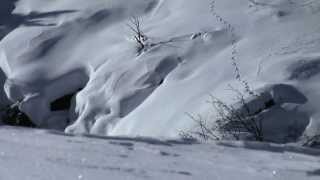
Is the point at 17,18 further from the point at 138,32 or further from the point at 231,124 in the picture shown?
the point at 231,124

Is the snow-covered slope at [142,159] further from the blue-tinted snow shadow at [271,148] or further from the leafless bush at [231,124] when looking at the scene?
the leafless bush at [231,124]

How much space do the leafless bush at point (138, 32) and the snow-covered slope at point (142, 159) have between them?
4843mm

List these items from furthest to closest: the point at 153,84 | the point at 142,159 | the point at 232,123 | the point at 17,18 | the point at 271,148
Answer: the point at 17,18 → the point at 153,84 → the point at 232,123 → the point at 271,148 → the point at 142,159

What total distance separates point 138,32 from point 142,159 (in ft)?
19.3

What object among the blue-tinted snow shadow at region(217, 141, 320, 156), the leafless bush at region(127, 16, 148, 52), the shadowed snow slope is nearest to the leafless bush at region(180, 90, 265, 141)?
the shadowed snow slope

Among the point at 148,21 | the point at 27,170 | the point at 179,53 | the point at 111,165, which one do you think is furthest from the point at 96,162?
the point at 148,21

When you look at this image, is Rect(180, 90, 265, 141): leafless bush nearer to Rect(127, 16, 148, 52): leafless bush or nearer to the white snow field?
the white snow field

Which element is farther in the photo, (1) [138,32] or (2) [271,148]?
(1) [138,32]

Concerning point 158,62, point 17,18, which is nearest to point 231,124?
point 158,62

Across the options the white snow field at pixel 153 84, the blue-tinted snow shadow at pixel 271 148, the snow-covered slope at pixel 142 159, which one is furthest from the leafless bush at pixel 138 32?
the blue-tinted snow shadow at pixel 271 148

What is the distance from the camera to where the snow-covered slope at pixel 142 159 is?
157 inches

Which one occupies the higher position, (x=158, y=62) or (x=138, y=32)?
(x=138, y=32)

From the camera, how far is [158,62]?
9414 mm

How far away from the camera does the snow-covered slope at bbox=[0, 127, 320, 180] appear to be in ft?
13.1
